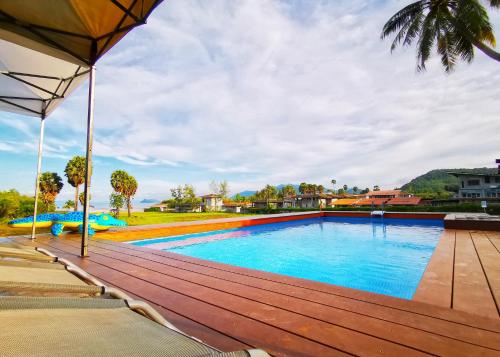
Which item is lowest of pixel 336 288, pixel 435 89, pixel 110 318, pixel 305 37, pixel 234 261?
pixel 234 261

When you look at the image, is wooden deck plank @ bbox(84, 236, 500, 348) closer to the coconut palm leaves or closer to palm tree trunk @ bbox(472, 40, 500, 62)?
palm tree trunk @ bbox(472, 40, 500, 62)

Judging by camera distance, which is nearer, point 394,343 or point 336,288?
point 394,343

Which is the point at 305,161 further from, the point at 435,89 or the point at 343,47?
the point at 343,47

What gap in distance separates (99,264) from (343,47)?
446 inches

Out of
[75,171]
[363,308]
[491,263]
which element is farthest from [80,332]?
[75,171]

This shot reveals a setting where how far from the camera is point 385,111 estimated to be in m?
17.4

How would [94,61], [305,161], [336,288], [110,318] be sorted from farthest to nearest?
[305,161] → [94,61] → [336,288] → [110,318]

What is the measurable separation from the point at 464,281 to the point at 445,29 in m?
14.1

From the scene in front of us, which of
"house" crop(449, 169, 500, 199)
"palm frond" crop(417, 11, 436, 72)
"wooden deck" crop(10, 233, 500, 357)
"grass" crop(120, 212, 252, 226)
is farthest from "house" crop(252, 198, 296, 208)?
"wooden deck" crop(10, 233, 500, 357)

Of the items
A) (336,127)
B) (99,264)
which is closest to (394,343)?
(99,264)

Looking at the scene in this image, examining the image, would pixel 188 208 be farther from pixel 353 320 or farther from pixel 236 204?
pixel 353 320

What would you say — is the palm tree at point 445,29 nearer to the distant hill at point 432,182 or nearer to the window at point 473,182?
the window at point 473,182

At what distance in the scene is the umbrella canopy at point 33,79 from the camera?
3566 mm

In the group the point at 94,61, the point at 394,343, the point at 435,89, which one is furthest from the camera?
the point at 435,89
